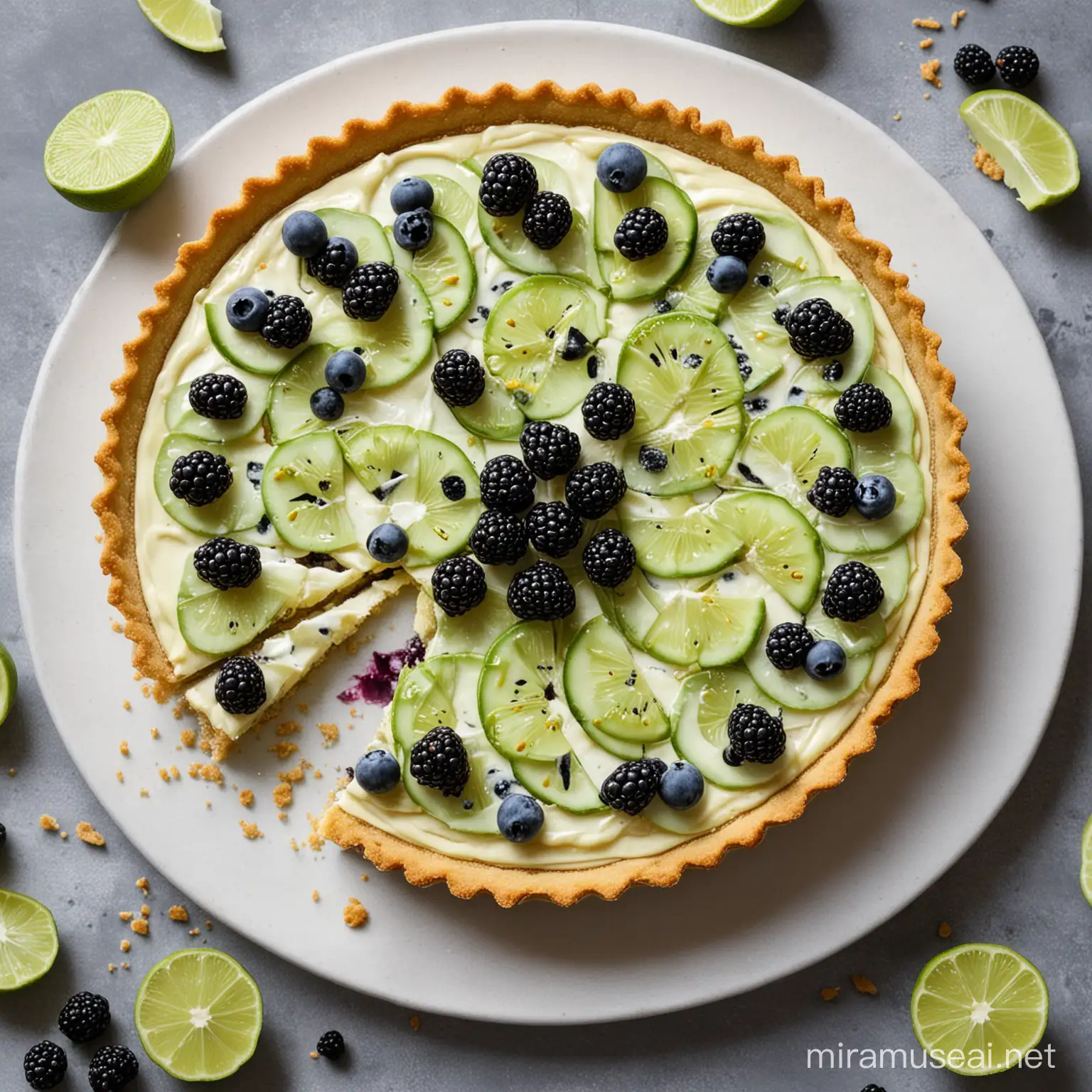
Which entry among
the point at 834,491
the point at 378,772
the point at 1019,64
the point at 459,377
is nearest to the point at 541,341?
the point at 459,377

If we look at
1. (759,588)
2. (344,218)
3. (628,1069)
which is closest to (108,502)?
(344,218)

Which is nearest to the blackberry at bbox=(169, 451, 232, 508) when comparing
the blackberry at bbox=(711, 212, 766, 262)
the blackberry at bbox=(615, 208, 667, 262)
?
the blackberry at bbox=(615, 208, 667, 262)

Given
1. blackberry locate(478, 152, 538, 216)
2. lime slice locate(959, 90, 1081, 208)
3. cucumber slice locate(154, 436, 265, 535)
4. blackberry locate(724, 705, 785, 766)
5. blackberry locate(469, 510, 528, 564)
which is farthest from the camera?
lime slice locate(959, 90, 1081, 208)

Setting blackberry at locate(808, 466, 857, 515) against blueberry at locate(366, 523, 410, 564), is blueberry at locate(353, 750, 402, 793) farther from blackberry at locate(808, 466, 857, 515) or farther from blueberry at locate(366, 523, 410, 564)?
blackberry at locate(808, 466, 857, 515)

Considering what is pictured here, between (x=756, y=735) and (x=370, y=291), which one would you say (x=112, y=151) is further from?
(x=756, y=735)

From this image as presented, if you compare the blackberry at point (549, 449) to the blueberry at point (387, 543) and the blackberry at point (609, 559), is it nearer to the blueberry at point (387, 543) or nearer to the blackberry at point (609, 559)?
the blackberry at point (609, 559)

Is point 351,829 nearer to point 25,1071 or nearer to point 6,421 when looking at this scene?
point 25,1071
